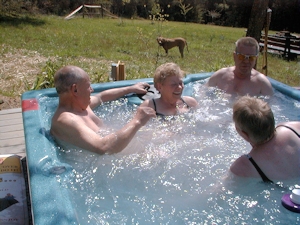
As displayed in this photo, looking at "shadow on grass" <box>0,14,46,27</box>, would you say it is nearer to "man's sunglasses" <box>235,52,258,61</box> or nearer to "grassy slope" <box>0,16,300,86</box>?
"grassy slope" <box>0,16,300,86</box>

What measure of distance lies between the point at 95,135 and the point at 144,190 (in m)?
0.57

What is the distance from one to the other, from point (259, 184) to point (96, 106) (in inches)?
82.4

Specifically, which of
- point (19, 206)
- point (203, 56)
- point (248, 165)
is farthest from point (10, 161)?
point (203, 56)

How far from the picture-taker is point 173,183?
8.45ft

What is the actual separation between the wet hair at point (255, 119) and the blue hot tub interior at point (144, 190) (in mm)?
406

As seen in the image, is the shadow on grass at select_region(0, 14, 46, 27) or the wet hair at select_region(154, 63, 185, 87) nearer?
the wet hair at select_region(154, 63, 185, 87)

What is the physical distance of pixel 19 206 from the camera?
2.52 meters

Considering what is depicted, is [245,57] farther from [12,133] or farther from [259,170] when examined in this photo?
[12,133]

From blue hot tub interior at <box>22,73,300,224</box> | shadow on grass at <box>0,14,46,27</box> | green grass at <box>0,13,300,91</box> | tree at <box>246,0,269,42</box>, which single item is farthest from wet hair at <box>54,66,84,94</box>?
shadow on grass at <box>0,14,46,27</box>

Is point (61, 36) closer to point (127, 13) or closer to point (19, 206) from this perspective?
point (19, 206)

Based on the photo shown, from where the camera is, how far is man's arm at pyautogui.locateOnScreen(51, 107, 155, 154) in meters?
2.55

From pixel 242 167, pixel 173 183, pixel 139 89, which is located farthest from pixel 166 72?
pixel 242 167

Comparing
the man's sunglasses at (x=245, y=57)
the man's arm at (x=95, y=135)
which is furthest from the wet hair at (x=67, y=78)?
the man's sunglasses at (x=245, y=57)

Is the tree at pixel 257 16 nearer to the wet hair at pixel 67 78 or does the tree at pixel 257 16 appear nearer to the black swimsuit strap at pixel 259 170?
the wet hair at pixel 67 78
